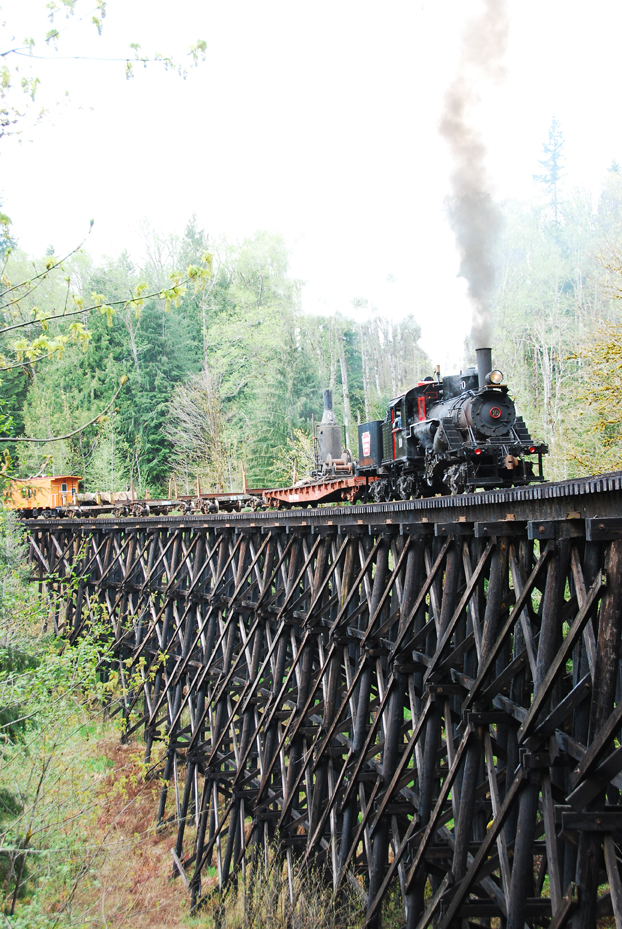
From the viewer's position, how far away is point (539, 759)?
14.2ft

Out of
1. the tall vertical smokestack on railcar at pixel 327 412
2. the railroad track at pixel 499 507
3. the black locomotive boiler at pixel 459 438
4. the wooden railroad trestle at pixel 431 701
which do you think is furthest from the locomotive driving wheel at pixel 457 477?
the tall vertical smokestack on railcar at pixel 327 412

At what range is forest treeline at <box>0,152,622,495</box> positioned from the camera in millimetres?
32812

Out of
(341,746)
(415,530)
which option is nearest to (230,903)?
(341,746)

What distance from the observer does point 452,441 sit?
9.90 metres

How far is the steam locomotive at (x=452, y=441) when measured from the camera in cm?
963

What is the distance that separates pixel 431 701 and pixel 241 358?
33.7 m

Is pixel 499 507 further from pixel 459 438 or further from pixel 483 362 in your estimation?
pixel 483 362

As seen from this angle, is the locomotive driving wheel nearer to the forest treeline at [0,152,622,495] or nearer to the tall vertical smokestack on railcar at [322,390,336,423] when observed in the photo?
the tall vertical smokestack on railcar at [322,390,336,423]

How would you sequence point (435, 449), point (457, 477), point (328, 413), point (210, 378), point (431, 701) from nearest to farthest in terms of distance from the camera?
1. point (431, 701)
2. point (457, 477)
3. point (435, 449)
4. point (328, 413)
5. point (210, 378)

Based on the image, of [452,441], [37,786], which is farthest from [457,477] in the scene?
[37,786]

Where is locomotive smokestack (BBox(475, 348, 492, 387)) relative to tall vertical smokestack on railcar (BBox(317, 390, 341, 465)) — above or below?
above

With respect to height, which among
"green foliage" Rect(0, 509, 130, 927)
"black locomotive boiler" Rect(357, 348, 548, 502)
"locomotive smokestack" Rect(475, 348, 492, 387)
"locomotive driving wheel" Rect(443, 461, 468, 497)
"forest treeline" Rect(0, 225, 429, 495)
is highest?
"forest treeline" Rect(0, 225, 429, 495)

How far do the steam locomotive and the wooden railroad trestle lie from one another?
2.02 m

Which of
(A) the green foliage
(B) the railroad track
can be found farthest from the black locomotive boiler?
(A) the green foliage
